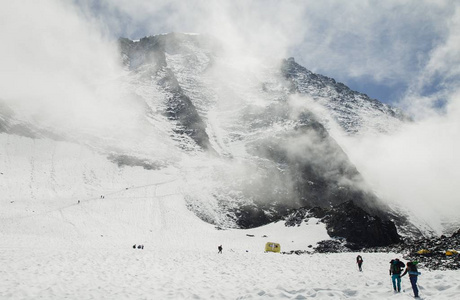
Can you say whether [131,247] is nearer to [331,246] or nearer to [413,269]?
[331,246]

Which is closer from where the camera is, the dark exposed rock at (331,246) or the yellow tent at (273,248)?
the yellow tent at (273,248)

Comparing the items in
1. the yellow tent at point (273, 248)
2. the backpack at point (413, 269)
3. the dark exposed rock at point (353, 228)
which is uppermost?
the dark exposed rock at point (353, 228)

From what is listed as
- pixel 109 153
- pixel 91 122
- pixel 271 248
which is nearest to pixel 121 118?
pixel 91 122

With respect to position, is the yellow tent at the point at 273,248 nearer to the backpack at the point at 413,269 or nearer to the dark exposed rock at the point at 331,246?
the dark exposed rock at the point at 331,246

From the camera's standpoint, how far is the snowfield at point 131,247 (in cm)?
1466

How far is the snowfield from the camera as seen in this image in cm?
1466

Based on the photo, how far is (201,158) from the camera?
447 feet

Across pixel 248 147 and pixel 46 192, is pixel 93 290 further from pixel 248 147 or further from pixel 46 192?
pixel 248 147

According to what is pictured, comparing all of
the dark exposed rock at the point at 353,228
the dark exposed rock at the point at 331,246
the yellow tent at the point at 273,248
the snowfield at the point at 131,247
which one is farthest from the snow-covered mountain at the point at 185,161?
the dark exposed rock at the point at 331,246

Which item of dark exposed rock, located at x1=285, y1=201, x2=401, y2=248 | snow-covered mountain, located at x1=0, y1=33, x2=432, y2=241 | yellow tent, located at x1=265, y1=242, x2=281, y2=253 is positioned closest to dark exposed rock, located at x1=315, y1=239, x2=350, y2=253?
dark exposed rock, located at x1=285, y1=201, x2=401, y2=248

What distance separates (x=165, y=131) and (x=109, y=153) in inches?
1833

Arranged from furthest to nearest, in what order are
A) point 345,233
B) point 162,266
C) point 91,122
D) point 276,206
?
point 91,122 < point 276,206 < point 345,233 < point 162,266

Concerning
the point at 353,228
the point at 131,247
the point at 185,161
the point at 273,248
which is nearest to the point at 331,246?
the point at 353,228

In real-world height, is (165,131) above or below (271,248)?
above
